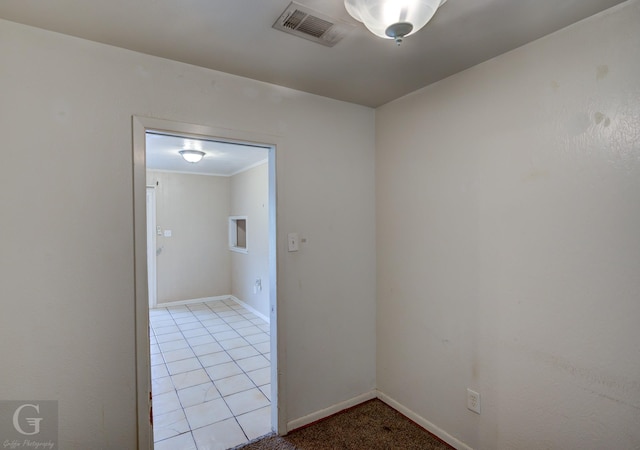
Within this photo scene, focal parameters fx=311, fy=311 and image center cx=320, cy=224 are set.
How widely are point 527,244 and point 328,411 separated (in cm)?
179

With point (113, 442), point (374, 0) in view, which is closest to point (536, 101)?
point (374, 0)

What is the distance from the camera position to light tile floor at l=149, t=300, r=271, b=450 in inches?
86.3

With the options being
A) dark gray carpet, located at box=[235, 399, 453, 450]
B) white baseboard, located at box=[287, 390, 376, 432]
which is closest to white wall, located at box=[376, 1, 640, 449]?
dark gray carpet, located at box=[235, 399, 453, 450]

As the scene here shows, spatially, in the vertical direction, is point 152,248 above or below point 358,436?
above

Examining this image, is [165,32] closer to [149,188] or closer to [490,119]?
[490,119]

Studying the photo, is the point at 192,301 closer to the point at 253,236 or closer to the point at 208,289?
the point at 208,289

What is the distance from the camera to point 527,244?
1.64 meters

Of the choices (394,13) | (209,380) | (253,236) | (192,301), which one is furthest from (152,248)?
(394,13)

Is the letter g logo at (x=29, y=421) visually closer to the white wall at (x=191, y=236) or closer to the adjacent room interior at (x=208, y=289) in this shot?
the adjacent room interior at (x=208, y=289)

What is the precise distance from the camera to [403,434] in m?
2.11

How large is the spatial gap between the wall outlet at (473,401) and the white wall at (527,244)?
4cm

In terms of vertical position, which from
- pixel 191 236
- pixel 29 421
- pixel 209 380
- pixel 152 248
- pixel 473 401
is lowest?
pixel 209 380

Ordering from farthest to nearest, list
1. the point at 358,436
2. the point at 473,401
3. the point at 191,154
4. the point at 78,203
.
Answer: the point at 191,154 → the point at 358,436 → the point at 473,401 → the point at 78,203

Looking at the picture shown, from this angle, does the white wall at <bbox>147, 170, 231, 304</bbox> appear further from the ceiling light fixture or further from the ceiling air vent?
the ceiling air vent
